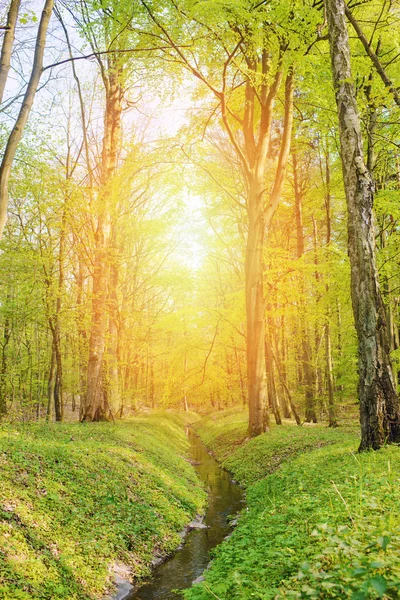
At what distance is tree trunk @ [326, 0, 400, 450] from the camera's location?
6.76m

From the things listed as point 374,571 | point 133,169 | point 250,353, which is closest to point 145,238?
point 133,169

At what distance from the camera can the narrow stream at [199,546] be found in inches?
211

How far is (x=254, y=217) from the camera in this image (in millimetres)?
14227

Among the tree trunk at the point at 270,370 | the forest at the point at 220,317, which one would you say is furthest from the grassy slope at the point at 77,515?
the tree trunk at the point at 270,370

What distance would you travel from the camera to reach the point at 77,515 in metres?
5.67

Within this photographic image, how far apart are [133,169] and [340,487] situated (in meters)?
14.1

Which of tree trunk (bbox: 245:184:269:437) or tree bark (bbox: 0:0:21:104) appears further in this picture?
tree trunk (bbox: 245:184:269:437)

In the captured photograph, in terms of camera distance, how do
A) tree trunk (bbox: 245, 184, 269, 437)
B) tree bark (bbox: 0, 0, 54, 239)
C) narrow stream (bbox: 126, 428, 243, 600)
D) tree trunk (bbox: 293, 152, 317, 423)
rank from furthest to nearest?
tree trunk (bbox: 293, 152, 317, 423), tree trunk (bbox: 245, 184, 269, 437), tree bark (bbox: 0, 0, 54, 239), narrow stream (bbox: 126, 428, 243, 600)

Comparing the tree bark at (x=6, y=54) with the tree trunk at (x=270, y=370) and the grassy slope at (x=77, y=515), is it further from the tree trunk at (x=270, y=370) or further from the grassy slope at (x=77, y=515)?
the tree trunk at (x=270, y=370)

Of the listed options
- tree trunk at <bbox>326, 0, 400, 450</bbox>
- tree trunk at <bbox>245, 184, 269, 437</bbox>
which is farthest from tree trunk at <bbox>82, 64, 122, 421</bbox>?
tree trunk at <bbox>326, 0, 400, 450</bbox>

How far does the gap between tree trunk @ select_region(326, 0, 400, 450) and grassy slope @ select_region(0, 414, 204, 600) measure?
418 cm

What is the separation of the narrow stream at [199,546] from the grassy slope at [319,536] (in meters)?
0.52

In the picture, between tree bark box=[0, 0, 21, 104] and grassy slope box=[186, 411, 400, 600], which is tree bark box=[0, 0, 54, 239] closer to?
tree bark box=[0, 0, 21, 104]

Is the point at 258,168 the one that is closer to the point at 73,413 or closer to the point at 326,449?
the point at 326,449
